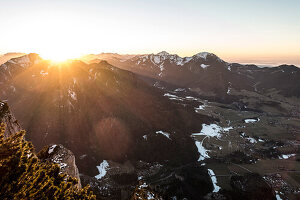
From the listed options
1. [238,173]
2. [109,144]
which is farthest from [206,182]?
[109,144]

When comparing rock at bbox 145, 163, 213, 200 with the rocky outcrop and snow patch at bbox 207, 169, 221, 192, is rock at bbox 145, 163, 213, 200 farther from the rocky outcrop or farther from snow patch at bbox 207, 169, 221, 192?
the rocky outcrop

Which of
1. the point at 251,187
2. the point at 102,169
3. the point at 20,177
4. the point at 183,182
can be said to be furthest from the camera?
the point at 102,169

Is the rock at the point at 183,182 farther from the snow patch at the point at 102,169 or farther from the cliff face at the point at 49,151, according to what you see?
the cliff face at the point at 49,151

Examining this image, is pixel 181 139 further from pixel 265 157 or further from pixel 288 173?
pixel 288 173

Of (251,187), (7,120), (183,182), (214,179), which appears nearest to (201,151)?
(214,179)

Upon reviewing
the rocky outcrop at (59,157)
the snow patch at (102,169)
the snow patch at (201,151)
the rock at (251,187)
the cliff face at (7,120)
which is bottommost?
the snow patch at (102,169)

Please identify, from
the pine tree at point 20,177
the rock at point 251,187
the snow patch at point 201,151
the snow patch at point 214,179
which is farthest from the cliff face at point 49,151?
the snow patch at point 201,151

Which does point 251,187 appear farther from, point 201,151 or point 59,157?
point 59,157

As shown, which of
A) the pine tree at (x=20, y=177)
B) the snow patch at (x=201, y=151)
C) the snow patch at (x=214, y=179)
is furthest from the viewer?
the snow patch at (x=201, y=151)

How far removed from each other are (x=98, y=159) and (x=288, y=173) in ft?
508

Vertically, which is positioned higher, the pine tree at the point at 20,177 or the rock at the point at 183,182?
the pine tree at the point at 20,177

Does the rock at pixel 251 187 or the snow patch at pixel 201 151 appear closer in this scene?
the rock at pixel 251 187

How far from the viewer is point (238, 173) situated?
146 meters

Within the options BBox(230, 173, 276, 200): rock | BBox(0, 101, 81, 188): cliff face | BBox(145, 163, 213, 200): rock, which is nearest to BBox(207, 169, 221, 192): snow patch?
BBox(145, 163, 213, 200): rock
